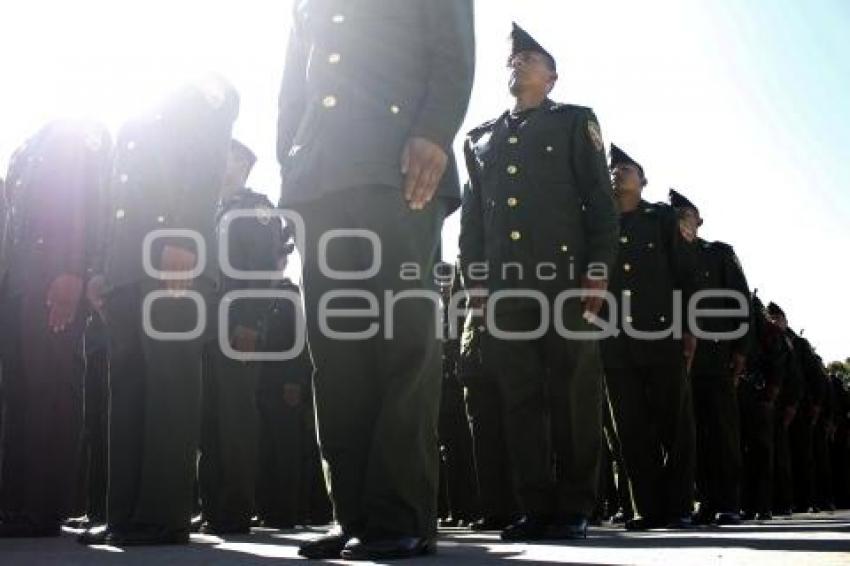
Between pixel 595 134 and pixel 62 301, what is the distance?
2646 millimetres

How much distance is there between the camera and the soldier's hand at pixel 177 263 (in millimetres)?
3674

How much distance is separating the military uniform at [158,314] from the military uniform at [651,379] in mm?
3003

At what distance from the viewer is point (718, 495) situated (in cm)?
699

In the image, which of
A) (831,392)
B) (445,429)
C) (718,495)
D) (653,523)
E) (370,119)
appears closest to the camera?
(370,119)

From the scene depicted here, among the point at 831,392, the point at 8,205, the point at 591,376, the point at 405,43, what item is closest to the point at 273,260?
the point at 8,205

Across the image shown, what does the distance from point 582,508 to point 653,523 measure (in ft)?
5.69

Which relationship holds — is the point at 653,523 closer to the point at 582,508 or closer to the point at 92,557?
the point at 582,508

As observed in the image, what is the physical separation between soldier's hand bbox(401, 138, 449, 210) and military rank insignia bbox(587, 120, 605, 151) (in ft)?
6.14

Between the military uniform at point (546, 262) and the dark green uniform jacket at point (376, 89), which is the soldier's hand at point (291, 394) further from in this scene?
the dark green uniform jacket at point (376, 89)

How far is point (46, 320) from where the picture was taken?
14.2ft

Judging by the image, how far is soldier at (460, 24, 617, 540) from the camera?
13.4ft

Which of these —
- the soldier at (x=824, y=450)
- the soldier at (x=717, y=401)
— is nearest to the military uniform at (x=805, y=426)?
the soldier at (x=824, y=450)

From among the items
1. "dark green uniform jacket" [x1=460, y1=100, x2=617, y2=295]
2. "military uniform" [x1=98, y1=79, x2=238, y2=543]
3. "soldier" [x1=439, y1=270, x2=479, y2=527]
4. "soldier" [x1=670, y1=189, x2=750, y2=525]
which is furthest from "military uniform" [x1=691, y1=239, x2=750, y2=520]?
"military uniform" [x1=98, y1=79, x2=238, y2=543]

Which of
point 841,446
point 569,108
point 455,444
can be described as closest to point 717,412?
point 455,444
